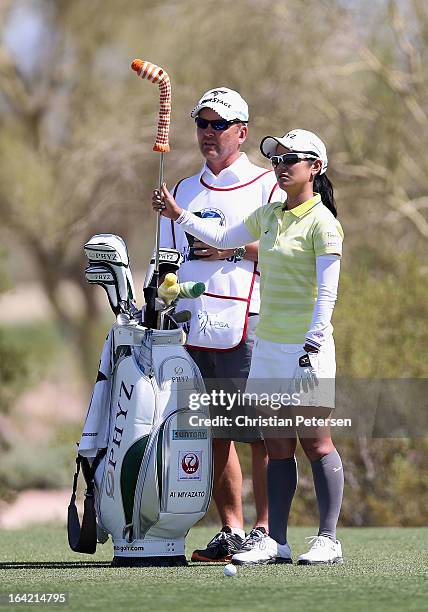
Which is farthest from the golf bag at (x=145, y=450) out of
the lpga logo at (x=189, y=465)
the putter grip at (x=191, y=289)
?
the putter grip at (x=191, y=289)

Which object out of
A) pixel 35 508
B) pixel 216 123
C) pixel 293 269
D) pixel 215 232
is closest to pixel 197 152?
pixel 35 508

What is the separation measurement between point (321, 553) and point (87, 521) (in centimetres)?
99

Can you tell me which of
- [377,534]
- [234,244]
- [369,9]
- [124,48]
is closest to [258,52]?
[369,9]

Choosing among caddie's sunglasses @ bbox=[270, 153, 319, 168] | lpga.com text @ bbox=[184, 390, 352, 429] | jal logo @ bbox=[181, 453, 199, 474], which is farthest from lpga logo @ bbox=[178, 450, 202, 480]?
caddie's sunglasses @ bbox=[270, 153, 319, 168]

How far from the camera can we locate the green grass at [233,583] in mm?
4535

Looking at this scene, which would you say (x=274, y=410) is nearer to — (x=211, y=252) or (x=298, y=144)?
(x=211, y=252)

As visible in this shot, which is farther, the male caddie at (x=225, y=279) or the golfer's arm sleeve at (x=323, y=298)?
the male caddie at (x=225, y=279)

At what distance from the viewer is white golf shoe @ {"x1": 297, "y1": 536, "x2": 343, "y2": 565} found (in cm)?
578

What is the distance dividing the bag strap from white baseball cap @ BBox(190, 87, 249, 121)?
5.30 ft

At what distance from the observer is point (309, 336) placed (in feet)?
18.5

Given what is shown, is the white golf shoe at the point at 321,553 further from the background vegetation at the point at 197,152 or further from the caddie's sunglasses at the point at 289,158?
the background vegetation at the point at 197,152

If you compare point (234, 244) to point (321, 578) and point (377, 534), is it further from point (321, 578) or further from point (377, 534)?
point (377, 534)

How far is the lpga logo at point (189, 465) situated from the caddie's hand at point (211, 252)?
933mm

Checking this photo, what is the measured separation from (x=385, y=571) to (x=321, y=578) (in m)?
0.42
